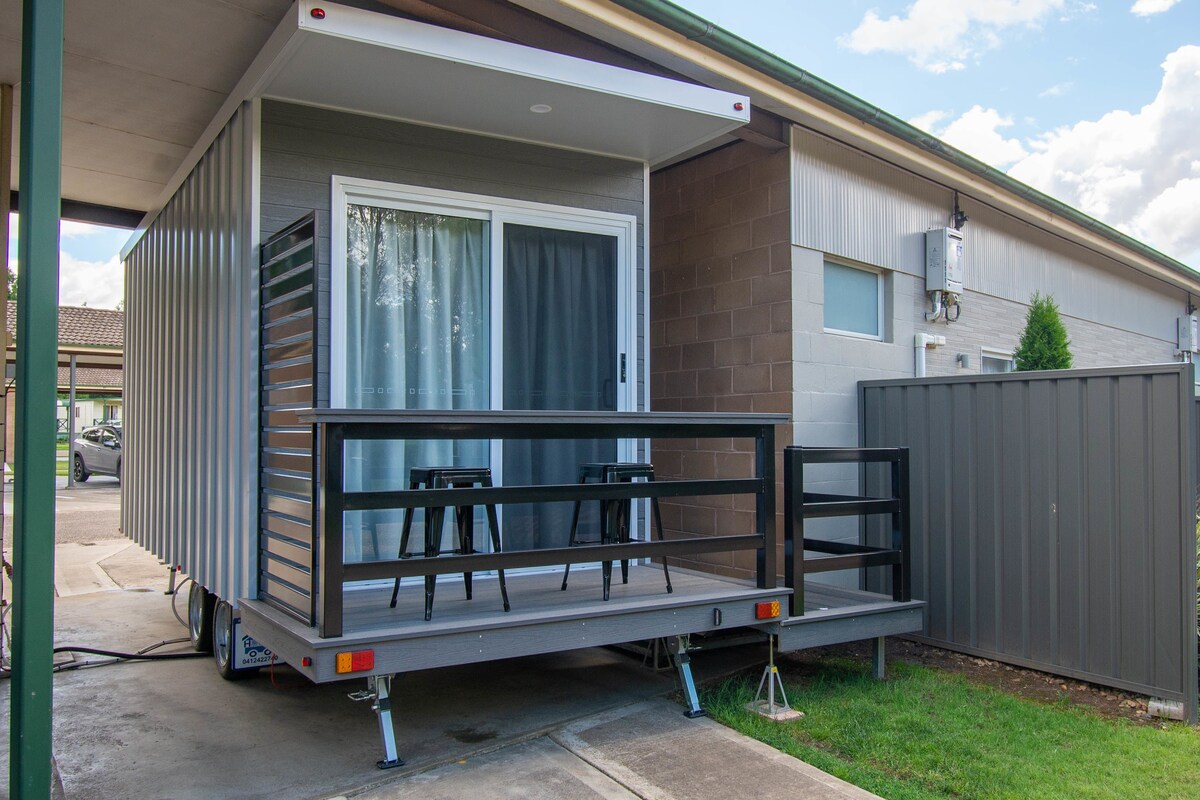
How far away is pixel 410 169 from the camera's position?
4668 millimetres

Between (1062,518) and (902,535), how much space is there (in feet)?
2.90

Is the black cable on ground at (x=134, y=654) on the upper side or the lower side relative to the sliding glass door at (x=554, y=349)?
lower

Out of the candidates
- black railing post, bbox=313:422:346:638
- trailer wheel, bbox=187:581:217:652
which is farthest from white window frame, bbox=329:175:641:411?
trailer wheel, bbox=187:581:217:652

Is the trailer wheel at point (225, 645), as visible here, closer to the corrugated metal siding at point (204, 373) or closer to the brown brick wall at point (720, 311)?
the corrugated metal siding at point (204, 373)

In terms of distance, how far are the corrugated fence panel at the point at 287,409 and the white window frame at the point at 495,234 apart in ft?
1.00

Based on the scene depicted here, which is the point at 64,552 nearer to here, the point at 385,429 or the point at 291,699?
the point at 291,699

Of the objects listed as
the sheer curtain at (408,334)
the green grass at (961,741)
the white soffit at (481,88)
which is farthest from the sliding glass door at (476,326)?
the green grass at (961,741)

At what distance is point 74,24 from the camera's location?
3.90 m

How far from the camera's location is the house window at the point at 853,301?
6141mm

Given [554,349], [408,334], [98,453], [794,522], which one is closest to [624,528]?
[794,522]

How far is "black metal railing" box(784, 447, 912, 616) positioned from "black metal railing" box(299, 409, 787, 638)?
0.12 metres

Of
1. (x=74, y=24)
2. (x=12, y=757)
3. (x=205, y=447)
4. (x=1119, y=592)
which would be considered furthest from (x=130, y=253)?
(x=1119, y=592)

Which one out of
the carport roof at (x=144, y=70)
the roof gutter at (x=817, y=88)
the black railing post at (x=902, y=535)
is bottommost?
the black railing post at (x=902, y=535)

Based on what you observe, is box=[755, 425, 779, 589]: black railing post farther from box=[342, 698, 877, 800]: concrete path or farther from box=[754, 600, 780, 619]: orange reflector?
box=[342, 698, 877, 800]: concrete path
